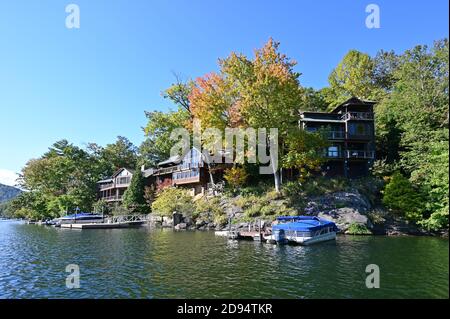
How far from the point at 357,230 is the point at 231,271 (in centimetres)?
1938

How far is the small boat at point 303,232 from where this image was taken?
2464 centimetres

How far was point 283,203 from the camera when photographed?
117 ft

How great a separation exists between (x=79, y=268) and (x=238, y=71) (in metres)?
25.8

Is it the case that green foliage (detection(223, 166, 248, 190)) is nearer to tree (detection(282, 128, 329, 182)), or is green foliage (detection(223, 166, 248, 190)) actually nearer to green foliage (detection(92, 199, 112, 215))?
tree (detection(282, 128, 329, 182))

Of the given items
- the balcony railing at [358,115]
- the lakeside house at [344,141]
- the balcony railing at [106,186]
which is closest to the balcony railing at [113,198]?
the balcony railing at [106,186]

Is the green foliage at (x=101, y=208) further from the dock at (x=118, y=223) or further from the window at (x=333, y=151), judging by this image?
the window at (x=333, y=151)

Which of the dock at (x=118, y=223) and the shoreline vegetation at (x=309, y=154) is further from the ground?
the shoreline vegetation at (x=309, y=154)

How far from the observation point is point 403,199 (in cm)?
3183

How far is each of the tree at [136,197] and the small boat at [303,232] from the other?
33.2 metres

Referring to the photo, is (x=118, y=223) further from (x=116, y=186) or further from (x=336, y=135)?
(x=336, y=135)

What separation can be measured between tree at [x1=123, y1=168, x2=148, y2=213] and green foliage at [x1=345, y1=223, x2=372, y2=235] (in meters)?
35.1

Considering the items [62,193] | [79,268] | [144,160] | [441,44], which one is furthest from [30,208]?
[441,44]

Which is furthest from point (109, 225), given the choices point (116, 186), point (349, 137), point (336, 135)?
point (349, 137)
